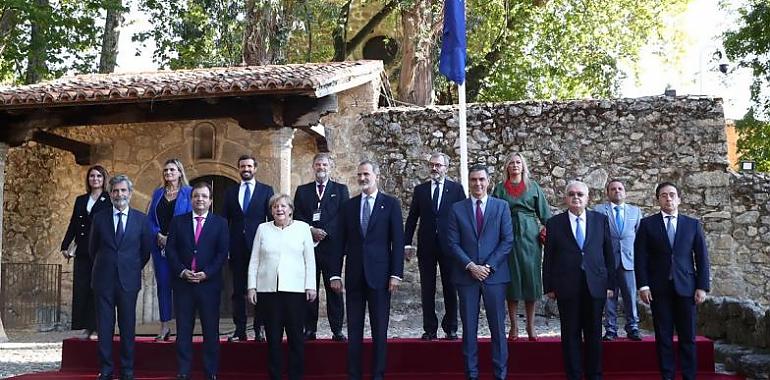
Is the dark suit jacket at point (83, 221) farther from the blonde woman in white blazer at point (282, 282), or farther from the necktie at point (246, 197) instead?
the blonde woman in white blazer at point (282, 282)

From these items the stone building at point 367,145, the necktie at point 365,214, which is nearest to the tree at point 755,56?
the stone building at point 367,145

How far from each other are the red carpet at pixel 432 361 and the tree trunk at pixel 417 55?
9.33 meters

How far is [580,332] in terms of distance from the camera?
4.97 meters

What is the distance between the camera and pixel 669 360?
4965mm

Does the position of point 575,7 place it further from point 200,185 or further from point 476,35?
point 200,185

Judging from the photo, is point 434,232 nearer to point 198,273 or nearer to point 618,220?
point 618,220

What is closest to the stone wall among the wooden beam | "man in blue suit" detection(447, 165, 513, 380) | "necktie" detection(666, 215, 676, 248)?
the wooden beam

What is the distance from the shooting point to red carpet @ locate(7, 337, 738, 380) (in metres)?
5.39

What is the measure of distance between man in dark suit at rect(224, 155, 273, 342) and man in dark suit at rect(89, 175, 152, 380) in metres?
0.74

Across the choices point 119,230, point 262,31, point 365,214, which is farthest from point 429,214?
point 262,31

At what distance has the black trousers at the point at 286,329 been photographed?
5.09 meters

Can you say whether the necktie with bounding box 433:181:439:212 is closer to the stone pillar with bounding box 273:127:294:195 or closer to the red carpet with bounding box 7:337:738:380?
the red carpet with bounding box 7:337:738:380

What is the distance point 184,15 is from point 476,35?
6.62 metres

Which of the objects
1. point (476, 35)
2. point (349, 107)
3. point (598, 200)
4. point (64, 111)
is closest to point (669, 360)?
point (598, 200)
